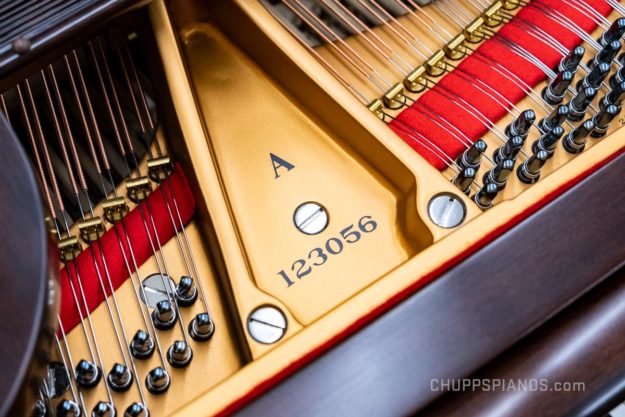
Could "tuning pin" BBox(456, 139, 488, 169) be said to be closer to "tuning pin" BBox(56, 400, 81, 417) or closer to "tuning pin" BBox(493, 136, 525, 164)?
"tuning pin" BBox(493, 136, 525, 164)

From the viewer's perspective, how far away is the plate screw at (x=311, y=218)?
5.00 feet

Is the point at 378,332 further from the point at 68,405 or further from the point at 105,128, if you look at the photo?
the point at 105,128

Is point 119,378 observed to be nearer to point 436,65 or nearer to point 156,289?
point 156,289

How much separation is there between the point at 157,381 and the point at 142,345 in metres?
0.08

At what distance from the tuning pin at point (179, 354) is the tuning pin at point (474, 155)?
687 millimetres

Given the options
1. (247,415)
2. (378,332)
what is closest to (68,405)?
(247,415)

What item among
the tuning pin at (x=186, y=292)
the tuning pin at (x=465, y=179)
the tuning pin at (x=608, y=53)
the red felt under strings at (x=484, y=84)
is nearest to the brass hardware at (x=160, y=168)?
the tuning pin at (x=186, y=292)

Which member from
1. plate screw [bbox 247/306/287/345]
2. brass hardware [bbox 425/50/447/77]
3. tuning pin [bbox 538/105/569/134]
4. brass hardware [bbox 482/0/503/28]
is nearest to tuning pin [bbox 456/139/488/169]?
tuning pin [bbox 538/105/569/134]

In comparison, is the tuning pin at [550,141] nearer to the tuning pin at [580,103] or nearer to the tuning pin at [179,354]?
the tuning pin at [580,103]

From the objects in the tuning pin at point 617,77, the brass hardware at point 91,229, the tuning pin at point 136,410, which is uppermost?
the brass hardware at point 91,229

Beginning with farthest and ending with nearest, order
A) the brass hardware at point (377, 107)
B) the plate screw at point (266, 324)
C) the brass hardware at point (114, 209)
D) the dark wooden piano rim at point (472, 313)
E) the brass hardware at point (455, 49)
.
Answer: the brass hardware at point (455, 49) < the brass hardware at point (377, 107) < the brass hardware at point (114, 209) < the plate screw at point (266, 324) < the dark wooden piano rim at point (472, 313)

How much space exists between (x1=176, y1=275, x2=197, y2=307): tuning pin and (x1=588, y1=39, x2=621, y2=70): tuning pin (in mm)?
1031

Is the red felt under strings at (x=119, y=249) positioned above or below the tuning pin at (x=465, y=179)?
above

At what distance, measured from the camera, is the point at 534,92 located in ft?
5.73
